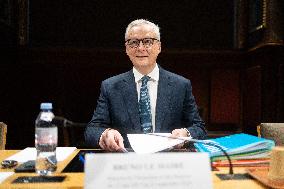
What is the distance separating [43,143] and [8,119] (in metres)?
3.79

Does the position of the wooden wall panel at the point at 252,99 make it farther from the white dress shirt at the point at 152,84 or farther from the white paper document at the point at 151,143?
the white paper document at the point at 151,143

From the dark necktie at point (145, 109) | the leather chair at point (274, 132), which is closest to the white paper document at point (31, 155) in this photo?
the dark necktie at point (145, 109)

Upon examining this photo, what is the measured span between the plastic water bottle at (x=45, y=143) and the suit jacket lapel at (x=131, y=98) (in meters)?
0.89

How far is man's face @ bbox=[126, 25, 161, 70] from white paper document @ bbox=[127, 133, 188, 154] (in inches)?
31.9

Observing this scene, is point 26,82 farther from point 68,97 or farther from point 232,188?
point 232,188

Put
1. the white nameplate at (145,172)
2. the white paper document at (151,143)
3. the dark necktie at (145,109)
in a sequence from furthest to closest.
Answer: the dark necktie at (145,109), the white paper document at (151,143), the white nameplate at (145,172)

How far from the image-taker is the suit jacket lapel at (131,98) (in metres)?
2.44

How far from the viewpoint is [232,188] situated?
1.28 m

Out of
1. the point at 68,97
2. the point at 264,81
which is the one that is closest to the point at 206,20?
the point at 264,81

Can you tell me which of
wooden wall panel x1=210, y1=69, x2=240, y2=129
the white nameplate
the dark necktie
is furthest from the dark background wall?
the white nameplate

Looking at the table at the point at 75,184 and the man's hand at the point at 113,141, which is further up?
the man's hand at the point at 113,141

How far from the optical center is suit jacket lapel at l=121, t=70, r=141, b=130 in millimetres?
2439

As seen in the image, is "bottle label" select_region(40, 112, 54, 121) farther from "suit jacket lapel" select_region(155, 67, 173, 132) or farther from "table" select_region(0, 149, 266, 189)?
"suit jacket lapel" select_region(155, 67, 173, 132)

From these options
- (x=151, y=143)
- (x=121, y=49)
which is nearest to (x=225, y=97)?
(x=121, y=49)
